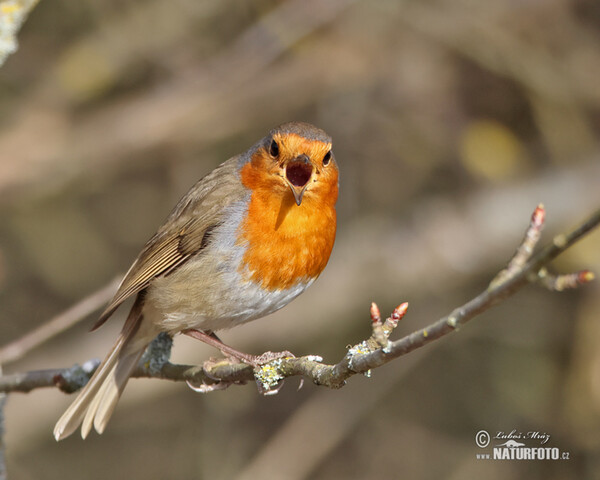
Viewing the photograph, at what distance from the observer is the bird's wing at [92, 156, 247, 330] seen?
3.96 meters

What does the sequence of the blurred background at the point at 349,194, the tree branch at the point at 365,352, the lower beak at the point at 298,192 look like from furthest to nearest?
the blurred background at the point at 349,194 → the lower beak at the point at 298,192 → the tree branch at the point at 365,352

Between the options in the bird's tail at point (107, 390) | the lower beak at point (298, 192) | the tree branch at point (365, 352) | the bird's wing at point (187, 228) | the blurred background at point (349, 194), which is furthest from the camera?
the blurred background at point (349, 194)

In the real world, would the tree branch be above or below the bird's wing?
below

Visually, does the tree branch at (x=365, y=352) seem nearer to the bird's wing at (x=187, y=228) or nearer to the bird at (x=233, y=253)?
the bird at (x=233, y=253)

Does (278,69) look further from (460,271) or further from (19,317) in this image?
(19,317)

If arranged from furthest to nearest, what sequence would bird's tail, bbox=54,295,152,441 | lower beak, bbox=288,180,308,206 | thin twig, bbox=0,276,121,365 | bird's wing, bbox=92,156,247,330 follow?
bird's tail, bbox=54,295,152,441, bird's wing, bbox=92,156,247,330, thin twig, bbox=0,276,121,365, lower beak, bbox=288,180,308,206

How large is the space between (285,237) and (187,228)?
2.19ft

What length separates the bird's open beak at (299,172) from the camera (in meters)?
3.64

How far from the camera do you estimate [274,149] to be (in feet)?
12.2

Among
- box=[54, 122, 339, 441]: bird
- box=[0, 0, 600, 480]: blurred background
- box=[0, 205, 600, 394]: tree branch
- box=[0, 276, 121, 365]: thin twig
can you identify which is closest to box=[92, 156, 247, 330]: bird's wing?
box=[54, 122, 339, 441]: bird

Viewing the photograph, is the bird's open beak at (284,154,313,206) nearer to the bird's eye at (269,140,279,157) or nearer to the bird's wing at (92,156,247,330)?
the bird's eye at (269,140,279,157)

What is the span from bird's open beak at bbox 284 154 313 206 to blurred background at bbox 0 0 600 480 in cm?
273

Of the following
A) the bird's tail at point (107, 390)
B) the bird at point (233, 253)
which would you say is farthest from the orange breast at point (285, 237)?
the bird's tail at point (107, 390)

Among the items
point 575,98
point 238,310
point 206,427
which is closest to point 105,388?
point 238,310
